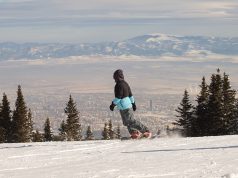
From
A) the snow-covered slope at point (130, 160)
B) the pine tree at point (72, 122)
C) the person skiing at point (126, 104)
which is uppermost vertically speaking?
the person skiing at point (126, 104)

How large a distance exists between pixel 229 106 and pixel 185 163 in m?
40.9

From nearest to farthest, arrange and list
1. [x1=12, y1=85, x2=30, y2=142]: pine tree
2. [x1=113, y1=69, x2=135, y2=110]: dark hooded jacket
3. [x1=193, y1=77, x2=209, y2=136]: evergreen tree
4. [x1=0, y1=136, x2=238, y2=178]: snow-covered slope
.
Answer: [x1=0, y1=136, x2=238, y2=178]: snow-covered slope < [x1=113, y1=69, x2=135, y2=110]: dark hooded jacket < [x1=193, y1=77, x2=209, y2=136]: evergreen tree < [x1=12, y1=85, x2=30, y2=142]: pine tree

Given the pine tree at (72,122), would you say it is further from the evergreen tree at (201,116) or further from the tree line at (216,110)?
the evergreen tree at (201,116)

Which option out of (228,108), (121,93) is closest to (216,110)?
(228,108)

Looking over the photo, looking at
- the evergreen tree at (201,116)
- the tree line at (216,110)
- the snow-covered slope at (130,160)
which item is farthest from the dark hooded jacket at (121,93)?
the evergreen tree at (201,116)

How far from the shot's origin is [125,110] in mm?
18000

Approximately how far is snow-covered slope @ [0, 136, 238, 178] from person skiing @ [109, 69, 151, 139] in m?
1.74

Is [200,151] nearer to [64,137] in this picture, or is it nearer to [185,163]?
[185,163]

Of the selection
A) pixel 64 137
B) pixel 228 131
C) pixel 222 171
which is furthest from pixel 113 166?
pixel 64 137

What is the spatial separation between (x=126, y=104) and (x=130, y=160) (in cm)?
569

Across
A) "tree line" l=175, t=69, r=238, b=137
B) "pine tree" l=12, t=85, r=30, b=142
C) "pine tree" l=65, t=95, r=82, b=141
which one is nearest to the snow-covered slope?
"tree line" l=175, t=69, r=238, b=137

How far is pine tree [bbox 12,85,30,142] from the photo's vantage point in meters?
65.6

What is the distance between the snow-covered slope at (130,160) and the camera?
1039 centimetres

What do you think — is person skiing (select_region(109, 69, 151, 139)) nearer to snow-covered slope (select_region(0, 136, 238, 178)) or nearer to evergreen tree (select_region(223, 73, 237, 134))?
snow-covered slope (select_region(0, 136, 238, 178))
